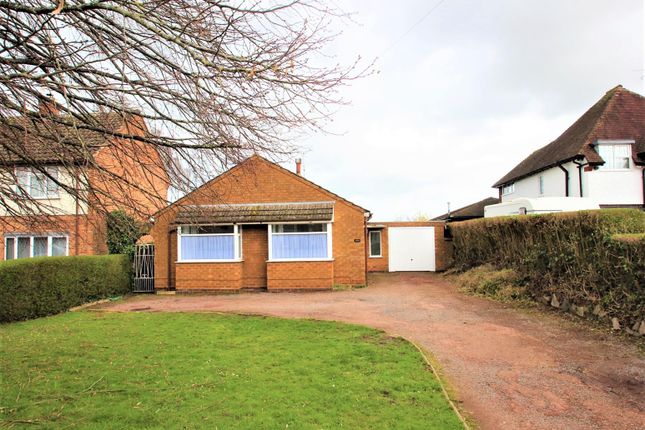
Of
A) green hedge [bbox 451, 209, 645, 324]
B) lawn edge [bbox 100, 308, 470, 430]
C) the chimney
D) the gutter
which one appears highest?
the gutter

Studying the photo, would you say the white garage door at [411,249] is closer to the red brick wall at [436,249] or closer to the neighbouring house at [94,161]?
the red brick wall at [436,249]

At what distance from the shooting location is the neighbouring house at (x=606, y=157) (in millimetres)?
20516

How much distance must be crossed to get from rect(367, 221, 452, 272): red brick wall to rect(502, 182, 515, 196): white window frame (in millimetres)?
8742

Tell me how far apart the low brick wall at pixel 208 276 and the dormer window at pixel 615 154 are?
1735cm

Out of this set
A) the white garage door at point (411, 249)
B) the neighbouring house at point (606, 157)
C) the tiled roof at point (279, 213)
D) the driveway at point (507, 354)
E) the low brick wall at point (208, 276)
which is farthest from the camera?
the white garage door at point (411, 249)

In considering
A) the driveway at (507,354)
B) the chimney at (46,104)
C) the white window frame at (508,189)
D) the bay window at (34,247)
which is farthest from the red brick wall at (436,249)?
the chimney at (46,104)

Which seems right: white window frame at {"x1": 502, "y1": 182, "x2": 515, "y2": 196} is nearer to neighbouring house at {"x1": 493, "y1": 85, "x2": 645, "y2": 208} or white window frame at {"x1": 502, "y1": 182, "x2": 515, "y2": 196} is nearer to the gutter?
neighbouring house at {"x1": 493, "y1": 85, "x2": 645, "y2": 208}

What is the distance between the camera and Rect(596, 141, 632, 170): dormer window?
20.7 metres

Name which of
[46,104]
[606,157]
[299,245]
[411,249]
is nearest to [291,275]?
[299,245]

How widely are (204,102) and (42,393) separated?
424 cm

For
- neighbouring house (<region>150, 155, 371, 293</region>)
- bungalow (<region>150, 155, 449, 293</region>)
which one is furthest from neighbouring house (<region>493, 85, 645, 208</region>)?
neighbouring house (<region>150, 155, 371, 293</region>)

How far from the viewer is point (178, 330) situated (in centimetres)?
948

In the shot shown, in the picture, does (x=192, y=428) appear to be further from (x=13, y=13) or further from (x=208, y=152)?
(x=13, y=13)

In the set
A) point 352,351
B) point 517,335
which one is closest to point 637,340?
point 517,335
